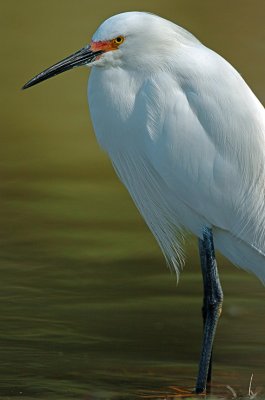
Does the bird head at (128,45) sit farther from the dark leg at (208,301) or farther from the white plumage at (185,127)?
the dark leg at (208,301)

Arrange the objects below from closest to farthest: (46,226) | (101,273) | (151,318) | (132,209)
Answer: (151,318) → (101,273) → (46,226) → (132,209)

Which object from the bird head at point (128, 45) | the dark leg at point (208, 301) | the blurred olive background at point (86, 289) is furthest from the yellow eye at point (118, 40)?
the blurred olive background at point (86, 289)

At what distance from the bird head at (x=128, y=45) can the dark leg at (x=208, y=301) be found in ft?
2.24

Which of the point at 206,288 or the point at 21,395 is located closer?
the point at 21,395

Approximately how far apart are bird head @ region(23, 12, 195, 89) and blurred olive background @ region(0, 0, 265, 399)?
1157 mm

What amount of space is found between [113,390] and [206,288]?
54 centimetres

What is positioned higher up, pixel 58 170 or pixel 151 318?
pixel 58 170

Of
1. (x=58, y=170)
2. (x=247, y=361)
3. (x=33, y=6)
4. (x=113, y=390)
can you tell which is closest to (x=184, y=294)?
(x=247, y=361)

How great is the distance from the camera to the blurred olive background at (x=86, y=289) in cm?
494

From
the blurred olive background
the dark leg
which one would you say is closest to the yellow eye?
the dark leg

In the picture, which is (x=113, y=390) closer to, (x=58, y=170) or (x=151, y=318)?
(x=151, y=318)

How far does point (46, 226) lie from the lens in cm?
757

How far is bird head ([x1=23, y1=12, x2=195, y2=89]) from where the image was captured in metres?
4.55

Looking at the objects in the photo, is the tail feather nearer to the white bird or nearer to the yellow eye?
the white bird
